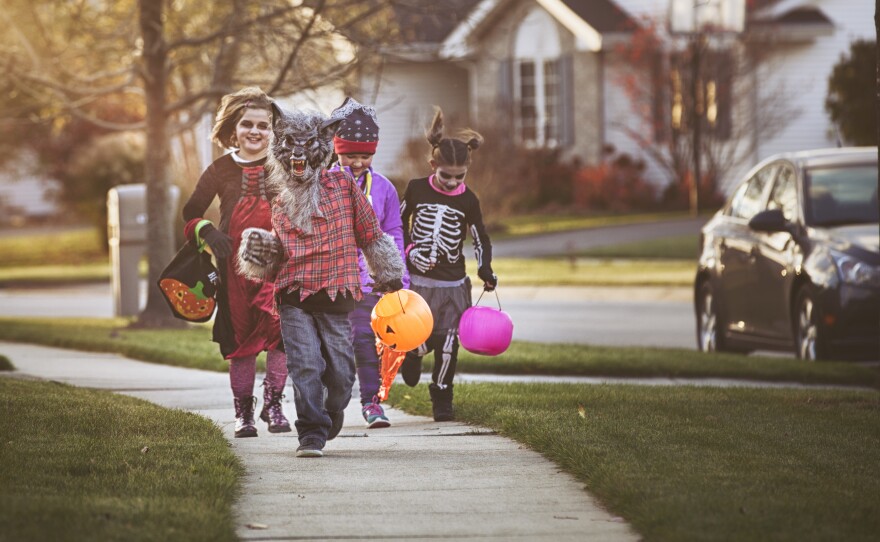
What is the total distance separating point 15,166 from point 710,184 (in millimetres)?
18415

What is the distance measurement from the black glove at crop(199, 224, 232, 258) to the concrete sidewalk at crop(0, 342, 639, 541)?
99 centimetres

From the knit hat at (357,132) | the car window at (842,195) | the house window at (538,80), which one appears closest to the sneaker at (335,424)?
the knit hat at (357,132)

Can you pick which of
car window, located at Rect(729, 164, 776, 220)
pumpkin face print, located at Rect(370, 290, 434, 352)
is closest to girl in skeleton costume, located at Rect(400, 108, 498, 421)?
pumpkin face print, located at Rect(370, 290, 434, 352)

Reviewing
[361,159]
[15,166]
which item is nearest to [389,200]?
[361,159]

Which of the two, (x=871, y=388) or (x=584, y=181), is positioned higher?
(x=584, y=181)

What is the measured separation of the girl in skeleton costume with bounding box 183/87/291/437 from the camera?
8.05 m

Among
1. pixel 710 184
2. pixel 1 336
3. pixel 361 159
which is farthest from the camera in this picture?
pixel 710 184

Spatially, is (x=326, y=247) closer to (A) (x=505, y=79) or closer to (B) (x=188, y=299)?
(B) (x=188, y=299)

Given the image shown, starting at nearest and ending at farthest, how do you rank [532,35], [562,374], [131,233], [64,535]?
[64,535] → [562,374] → [131,233] → [532,35]

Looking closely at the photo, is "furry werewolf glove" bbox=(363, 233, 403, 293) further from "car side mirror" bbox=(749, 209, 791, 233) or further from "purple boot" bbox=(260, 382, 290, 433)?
"car side mirror" bbox=(749, 209, 791, 233)

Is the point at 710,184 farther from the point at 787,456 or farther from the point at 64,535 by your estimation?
the point at 64,535

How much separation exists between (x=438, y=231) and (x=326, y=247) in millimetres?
1282

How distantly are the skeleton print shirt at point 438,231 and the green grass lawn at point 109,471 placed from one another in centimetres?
149

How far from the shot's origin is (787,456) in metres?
6.94
